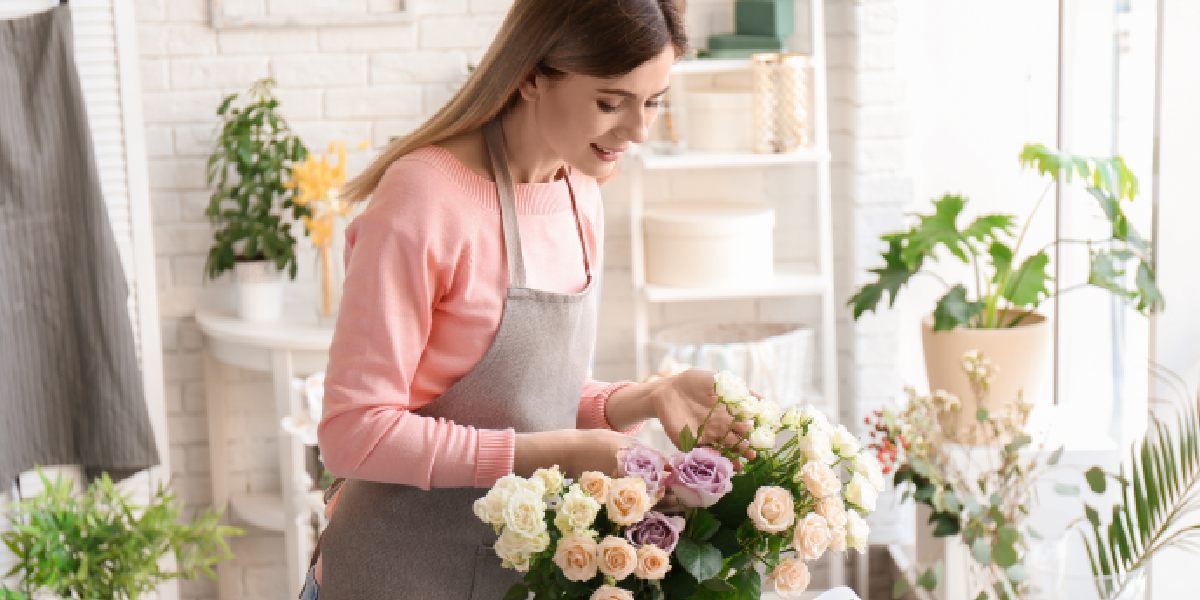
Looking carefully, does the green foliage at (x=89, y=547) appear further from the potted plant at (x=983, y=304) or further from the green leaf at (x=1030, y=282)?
the green leaf at (x=1030, y=282)

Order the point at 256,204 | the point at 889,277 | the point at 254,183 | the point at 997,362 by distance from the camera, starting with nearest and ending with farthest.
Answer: the point at 997,362 < the point at 889,277 < the point at 254,183 < the point at 256,204

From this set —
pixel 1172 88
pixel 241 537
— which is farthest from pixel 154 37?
pixel 1172 88

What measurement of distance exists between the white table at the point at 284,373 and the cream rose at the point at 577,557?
93.2 inches

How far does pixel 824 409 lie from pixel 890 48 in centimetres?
95

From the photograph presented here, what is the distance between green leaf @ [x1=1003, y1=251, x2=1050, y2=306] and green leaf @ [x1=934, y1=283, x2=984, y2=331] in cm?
9

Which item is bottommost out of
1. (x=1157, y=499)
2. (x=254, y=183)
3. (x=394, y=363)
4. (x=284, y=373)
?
(x=1157, y=499)

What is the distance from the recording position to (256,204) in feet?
13.0

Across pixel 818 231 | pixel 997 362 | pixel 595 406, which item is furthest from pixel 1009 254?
pixel 595 406

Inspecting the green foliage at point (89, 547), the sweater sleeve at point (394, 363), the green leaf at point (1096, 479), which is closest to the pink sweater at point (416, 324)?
the sweater sleeve at point (394, 363)

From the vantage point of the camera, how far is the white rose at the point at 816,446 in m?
1.35

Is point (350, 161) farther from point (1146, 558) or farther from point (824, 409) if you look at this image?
point (1146, 558)

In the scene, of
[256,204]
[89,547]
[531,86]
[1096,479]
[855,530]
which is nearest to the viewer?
[855,530]

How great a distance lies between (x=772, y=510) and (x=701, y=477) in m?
0.07

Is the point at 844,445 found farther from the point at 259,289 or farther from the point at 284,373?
the point at 259,289
